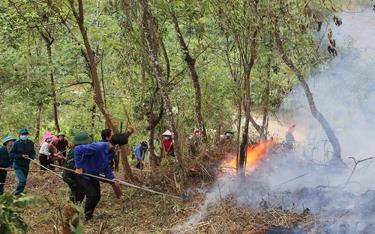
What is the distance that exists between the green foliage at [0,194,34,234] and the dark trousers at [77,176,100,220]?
286cm

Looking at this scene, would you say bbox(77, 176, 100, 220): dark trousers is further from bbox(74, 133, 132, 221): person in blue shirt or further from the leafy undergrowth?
the leafy undergrowth

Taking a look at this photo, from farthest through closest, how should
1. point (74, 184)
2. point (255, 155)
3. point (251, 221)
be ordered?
1. point (255, 155)
2. point (74, 184)
3. point (251, 221)

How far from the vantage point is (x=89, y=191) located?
749 centimetres

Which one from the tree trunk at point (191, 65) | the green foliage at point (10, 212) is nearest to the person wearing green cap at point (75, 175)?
the green foliage at point (10, 212)

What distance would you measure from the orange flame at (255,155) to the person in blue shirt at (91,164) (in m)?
2.75

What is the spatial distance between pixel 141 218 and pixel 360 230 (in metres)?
3.66

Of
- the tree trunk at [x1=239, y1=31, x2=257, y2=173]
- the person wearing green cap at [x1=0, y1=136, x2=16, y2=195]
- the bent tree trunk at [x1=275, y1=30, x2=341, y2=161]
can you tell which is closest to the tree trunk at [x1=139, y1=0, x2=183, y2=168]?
the tree trunk at [x1=239, y1=31, x2=257, y2=173]

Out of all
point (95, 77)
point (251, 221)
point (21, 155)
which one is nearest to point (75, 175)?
point (21, 155)

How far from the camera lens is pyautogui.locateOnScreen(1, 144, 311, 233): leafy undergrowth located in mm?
6574

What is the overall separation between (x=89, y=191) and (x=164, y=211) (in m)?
1.37

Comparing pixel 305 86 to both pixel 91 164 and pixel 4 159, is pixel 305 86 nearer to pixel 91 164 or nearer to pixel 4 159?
pixel 91 164

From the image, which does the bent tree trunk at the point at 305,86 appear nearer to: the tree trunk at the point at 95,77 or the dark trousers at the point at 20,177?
the tree trunk at the point at 95,77

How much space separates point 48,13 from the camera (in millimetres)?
11375

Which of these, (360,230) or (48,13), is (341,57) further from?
(48,13)
